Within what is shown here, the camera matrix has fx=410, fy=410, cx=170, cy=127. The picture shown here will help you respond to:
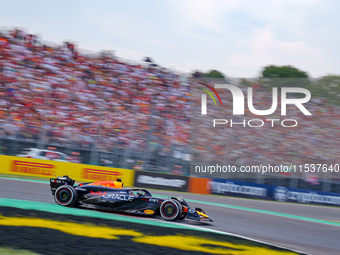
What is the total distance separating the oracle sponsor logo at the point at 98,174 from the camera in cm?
1544

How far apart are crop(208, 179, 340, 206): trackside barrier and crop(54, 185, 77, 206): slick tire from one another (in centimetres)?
895

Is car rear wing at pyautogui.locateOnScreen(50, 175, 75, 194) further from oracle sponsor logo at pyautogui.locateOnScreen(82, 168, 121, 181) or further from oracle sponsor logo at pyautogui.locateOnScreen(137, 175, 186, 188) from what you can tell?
oracle sponsor logo at pyautogui.locateOnScreen(137, 175, 186, 188)

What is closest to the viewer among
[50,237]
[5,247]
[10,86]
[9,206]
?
[5,247]

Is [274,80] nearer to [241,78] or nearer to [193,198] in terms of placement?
[241,78]

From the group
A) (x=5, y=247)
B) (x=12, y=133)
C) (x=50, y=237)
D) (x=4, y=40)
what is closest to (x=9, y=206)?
(x=50, y=237)

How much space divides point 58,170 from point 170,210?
776 cm

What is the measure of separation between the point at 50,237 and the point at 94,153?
32.8ft

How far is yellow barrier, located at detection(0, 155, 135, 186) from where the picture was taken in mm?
14586

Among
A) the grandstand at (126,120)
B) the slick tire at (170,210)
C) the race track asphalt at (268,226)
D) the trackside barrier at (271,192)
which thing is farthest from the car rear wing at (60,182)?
the trackside barrier at (271,192)

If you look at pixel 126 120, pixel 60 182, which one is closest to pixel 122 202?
pixel 60 182

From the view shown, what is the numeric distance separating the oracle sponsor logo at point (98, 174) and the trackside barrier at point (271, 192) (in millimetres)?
4024

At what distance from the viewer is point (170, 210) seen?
8.55 metres

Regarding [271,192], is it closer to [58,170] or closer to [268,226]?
[268,226]

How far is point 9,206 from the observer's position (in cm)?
793
